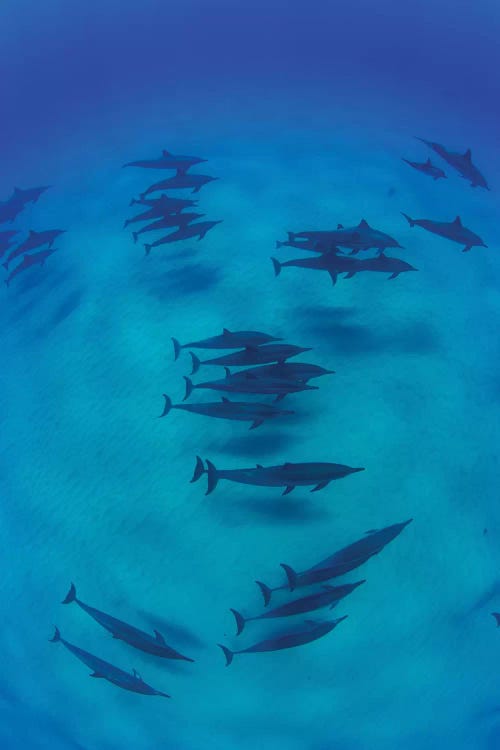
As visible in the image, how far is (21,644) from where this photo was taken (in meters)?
5.10

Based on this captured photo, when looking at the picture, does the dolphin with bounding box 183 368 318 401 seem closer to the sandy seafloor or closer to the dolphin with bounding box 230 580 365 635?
the sandy seafloor

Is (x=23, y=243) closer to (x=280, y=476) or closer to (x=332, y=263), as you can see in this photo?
(x=332, y=263)

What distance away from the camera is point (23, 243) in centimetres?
859

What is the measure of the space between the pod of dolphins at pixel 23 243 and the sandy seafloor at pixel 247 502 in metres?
0.55

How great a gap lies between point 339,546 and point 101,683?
252 centimetres

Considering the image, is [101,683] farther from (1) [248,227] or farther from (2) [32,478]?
(1) [248,227]

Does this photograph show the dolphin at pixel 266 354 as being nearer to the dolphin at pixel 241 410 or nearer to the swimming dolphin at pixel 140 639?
the dolphin at pixel 241 410

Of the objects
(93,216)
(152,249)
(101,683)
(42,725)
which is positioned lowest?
(42,725)

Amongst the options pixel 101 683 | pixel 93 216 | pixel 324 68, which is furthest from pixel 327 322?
pixel 324 68

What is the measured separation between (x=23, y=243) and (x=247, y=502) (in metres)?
5.99

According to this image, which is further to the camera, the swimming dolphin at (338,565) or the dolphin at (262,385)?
the dolphin at (262,385)

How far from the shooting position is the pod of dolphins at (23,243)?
8.38 m

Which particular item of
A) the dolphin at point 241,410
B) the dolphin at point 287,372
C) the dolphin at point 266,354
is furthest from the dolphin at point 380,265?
the dolphin at point 241,410

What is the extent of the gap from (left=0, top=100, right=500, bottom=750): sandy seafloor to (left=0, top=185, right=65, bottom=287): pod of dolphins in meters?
0.55
